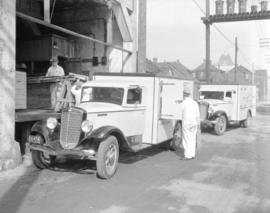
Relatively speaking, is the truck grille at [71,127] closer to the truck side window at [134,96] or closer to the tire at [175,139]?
the truck side window at [134,96]

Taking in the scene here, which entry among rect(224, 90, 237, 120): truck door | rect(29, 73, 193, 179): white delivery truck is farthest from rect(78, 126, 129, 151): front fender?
rect(224, 90, 237, 120): truck door

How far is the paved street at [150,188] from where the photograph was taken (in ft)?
18.8

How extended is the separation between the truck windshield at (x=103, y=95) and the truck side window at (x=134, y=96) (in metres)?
0.23

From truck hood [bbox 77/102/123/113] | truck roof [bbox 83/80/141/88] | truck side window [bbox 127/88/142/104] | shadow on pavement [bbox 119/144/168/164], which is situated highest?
truck roof [bbox 83/80/141/88]

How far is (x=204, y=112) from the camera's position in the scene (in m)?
14.8

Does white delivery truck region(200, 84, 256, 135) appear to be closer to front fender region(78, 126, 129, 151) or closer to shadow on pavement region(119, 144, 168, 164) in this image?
shadow on pavement region(119, 144, 168, 164)

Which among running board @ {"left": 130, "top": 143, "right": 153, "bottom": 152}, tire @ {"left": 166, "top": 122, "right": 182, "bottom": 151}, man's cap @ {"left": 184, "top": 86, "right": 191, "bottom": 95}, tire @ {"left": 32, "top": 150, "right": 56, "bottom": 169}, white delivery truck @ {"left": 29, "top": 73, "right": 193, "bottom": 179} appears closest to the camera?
white delivery truck @ {"left": 29, "top": 73, "right": 193, "bottom": 179}

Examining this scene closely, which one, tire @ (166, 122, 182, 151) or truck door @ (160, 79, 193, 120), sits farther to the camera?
tire @ (166, 122, 182, 151)

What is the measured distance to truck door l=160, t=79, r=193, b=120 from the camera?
948cm

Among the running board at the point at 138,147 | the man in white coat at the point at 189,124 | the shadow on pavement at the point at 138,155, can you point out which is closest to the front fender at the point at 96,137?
the running board at the point at 138,147

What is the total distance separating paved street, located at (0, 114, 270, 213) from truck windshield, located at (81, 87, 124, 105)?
159cm

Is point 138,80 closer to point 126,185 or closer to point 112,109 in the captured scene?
point 112,109

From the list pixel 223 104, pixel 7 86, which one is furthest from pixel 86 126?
pixel 223 104

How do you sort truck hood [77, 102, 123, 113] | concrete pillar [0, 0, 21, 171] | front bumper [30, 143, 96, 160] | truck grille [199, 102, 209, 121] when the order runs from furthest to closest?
truck grille [199, 102, 209, 121]
concrete pillar [0, 0, 21, 171]
truck hood [77, 102, 123, 113]
front bumper [30, 143, 96, 160]
